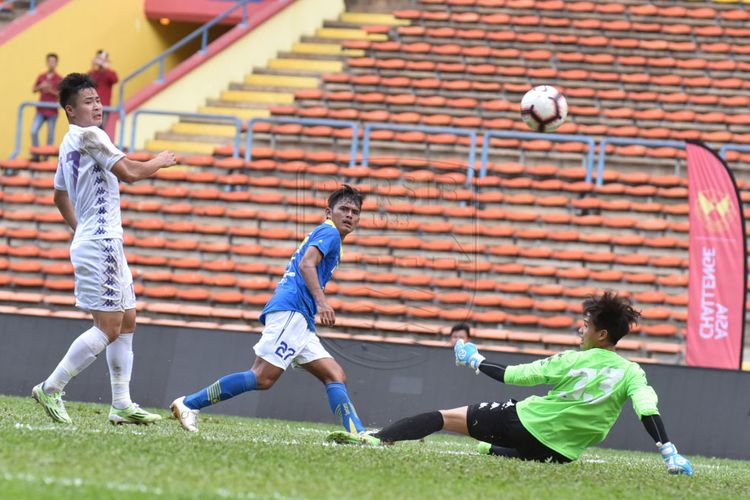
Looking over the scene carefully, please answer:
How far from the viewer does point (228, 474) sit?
5457 millimetres

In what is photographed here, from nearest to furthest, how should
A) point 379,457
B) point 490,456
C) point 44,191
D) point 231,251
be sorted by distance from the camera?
point 379,457, point 490,456, point 231,251, point 44,191

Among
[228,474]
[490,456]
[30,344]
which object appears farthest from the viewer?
[30,344]

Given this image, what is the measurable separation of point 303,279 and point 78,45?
15702 millimetres

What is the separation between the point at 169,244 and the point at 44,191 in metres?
2.50

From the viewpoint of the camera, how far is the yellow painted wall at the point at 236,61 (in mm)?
21062

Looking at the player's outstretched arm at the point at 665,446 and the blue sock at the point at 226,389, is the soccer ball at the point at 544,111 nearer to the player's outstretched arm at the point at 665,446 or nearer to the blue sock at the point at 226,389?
the blue sock at the point at 226,389

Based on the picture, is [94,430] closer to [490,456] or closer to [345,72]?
[490,456]

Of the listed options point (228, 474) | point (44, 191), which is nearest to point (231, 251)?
point (44, 191)

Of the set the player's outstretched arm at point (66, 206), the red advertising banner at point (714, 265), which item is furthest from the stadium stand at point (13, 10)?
the player's outstretched arm at point (66, 206)

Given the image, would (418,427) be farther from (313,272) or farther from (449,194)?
(449,194)

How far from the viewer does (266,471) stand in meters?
5.64

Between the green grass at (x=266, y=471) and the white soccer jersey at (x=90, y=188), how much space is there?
115cm

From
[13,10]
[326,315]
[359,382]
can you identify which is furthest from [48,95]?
[326,315]

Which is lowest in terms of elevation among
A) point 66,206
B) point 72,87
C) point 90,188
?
point 66,206
